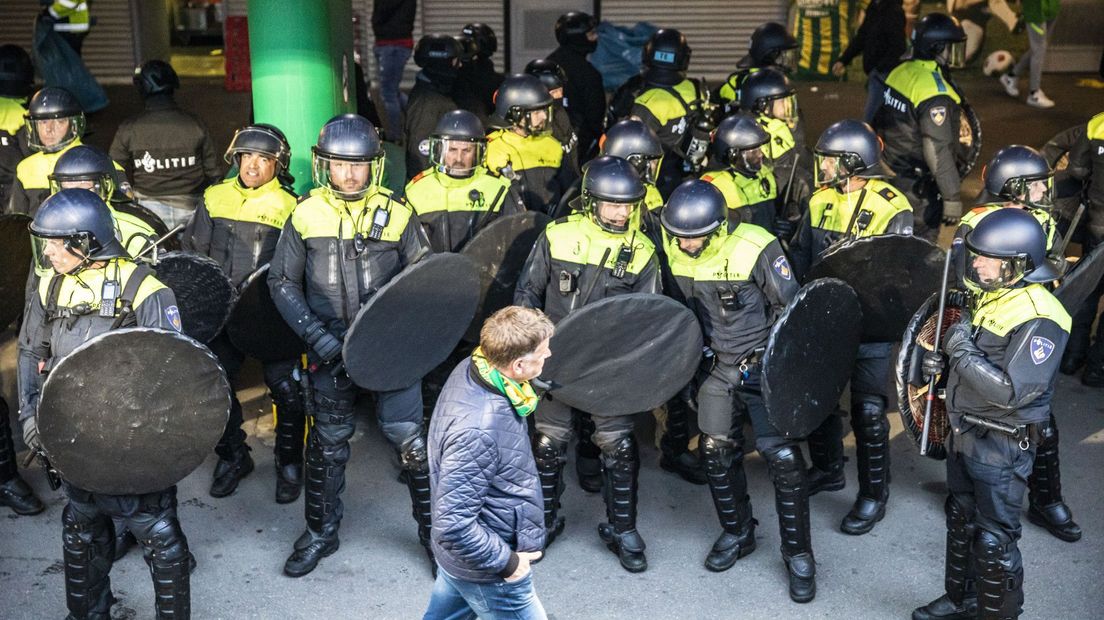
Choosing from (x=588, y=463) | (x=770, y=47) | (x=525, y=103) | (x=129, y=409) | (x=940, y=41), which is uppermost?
(x=940, y=41)

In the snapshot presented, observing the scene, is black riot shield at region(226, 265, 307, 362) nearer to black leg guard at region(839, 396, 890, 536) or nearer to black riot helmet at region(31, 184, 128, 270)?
black riot helmet at region(31, 184, 128, 270)

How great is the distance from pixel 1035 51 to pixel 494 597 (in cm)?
1235

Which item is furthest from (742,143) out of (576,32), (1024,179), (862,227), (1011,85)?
(1011,85)

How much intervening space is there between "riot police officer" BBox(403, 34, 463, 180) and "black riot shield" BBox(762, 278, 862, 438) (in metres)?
3.96

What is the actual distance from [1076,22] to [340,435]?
13.7m

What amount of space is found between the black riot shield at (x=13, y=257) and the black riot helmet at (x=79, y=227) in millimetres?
1607

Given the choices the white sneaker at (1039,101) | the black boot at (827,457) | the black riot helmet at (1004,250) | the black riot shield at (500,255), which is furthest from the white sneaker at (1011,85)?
the black riot helmet at (1004,250)

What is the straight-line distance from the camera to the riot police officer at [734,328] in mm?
5555

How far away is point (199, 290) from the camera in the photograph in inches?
230

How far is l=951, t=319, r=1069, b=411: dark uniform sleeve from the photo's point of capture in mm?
4734

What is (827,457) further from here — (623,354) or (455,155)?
(455,155)

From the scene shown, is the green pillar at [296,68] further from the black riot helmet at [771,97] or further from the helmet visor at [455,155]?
the black riot helmet at [771,97]

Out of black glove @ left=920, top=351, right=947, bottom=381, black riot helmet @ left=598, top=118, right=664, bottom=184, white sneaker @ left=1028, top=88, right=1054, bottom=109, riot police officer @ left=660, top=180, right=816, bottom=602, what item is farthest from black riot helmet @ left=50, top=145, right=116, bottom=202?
white sneaker @ left=1028, top=88, right=1054, bottom=109

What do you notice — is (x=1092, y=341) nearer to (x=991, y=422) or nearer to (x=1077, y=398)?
(x=1077, y=398)
